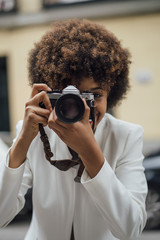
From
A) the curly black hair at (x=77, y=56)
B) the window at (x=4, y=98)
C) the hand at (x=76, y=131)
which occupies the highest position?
the curly black hair at (x=77, y=56)

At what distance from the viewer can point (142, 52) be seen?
7230mm

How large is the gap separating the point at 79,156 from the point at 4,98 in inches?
289

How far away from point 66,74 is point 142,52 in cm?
625

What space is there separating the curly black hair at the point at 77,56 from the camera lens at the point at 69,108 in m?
0.17

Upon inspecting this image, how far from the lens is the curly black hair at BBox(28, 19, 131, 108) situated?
4.13 ft

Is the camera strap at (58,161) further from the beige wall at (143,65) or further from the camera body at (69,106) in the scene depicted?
the beige wall at (143,65)

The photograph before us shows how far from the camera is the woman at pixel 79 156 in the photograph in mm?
1122

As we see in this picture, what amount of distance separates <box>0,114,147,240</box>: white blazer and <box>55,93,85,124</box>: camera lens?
0.19 metres

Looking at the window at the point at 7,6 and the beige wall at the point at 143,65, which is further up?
the window at the point at 7,6

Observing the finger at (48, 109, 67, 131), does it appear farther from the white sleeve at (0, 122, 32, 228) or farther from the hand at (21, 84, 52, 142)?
the white sleeve at (0, 122, 32, 228)

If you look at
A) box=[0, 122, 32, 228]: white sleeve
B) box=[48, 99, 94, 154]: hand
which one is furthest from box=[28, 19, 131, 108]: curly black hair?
box=[0, 122, 32, 228]: white sleeve

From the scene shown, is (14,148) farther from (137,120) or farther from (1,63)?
(1,63)

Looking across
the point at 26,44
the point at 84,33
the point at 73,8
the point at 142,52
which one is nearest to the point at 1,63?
the point at 26,44

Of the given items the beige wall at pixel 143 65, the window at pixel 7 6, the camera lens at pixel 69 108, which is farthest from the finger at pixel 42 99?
the window at pixel 7 6
